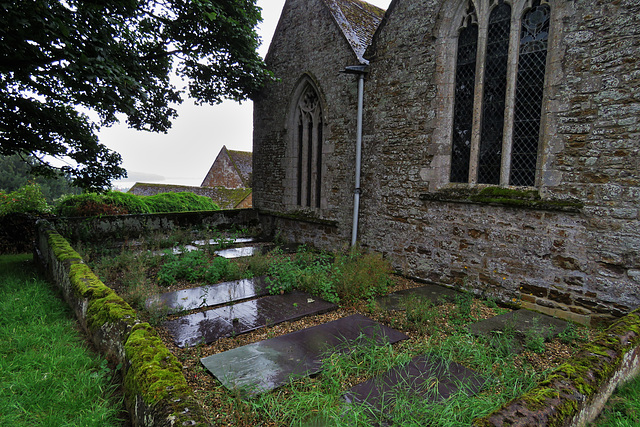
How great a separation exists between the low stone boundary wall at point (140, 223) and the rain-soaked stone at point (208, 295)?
4.42 metres

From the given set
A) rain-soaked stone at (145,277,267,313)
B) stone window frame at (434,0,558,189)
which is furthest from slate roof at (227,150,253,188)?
stone window frame at (434,0,558,189)

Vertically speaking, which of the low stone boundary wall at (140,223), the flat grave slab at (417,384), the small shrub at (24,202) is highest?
the small shrub at (24,202)

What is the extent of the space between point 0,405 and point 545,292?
5.91m

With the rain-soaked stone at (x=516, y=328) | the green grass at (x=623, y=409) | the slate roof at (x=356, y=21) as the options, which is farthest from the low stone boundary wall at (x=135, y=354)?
the slate roof at (x=356, y=21)

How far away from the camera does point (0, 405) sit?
2.38m

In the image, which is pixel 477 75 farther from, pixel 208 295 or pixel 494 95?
pixel 208 295

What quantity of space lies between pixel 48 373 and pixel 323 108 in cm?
724

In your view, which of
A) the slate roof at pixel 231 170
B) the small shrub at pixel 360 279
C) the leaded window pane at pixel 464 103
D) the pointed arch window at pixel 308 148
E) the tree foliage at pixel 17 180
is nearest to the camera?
the small shrub at pixel 360 279

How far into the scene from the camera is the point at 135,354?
2.40 m

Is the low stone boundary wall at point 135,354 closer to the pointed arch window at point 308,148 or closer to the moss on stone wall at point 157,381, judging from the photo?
the moss on stone wall at point 157,381

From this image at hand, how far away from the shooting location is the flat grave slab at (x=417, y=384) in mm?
2741

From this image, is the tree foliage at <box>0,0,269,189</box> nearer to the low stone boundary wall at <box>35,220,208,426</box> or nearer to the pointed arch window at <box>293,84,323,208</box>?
the pointed arch window at <box>293,84,323,208</box>

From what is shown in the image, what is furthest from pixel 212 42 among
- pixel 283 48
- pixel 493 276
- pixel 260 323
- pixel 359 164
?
pixel 493 276

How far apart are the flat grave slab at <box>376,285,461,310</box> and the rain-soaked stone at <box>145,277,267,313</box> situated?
1874 millimetres
